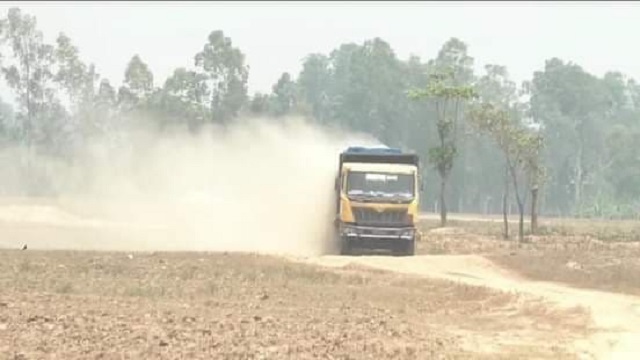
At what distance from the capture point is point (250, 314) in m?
18.2

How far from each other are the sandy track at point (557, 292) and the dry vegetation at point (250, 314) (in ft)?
1.71

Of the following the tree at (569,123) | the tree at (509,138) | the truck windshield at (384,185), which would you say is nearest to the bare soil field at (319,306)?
the truck windshield at (384,185)

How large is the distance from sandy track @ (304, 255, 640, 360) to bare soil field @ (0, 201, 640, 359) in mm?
45

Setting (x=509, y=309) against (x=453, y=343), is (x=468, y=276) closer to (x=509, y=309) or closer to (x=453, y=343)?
(x=509, y=309)

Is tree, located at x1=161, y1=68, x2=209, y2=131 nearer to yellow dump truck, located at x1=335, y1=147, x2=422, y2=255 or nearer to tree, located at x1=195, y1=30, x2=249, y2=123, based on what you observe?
tree, located at x1=195, y1=30, x2=249, y2=123

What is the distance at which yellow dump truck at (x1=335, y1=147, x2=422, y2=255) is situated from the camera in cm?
3447

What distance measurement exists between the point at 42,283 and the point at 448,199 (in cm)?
9656

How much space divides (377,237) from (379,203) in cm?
122

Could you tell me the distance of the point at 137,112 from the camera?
93375mm

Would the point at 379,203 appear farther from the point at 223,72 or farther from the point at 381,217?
the point at 223,72

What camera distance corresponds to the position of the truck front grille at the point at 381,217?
1359 inches

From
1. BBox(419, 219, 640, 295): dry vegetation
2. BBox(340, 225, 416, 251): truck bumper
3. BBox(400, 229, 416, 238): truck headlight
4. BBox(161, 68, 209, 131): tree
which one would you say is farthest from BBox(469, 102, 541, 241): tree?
BBox(161, 68, 209, 131): tree

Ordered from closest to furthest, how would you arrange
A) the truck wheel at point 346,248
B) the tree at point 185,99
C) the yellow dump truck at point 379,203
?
the yellow dump truck at point 379,203 < the truck wheel at point 346,248 < the tree at point 185,99

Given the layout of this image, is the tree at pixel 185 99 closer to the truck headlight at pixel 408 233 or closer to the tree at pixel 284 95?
the tree at pixel 284 95
